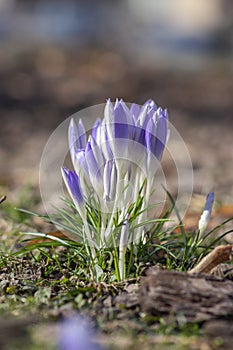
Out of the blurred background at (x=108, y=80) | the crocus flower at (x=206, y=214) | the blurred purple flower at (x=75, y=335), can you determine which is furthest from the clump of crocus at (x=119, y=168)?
the blurred background at (x=108, y=80)

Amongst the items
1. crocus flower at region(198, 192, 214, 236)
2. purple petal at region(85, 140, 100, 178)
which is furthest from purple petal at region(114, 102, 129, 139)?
crocus flower at region(198, 192, 214, 236)

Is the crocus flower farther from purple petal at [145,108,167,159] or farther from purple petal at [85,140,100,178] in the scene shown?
purple petal at [85,140,100,178]

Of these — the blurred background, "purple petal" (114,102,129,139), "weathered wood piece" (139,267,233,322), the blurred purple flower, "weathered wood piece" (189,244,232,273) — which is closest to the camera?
the blurred purple flower

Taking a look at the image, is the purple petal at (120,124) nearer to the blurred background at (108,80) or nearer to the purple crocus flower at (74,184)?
the purple crocus flower at (74,184)

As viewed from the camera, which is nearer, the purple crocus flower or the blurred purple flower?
the blurred purple flower

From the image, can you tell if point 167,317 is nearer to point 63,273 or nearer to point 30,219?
point 63,273

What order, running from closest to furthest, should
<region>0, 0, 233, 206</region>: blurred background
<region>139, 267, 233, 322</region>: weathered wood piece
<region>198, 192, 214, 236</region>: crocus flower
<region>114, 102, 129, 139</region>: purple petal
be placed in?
<region>139, 267, 233, 322</region>: weathered wood piece → <region>114, 102, 129, 139</region>: purple petal → <region>198, 192, 214, 236</region>: crocus flower → <region>0, 0, 233, 206</region>: blurred background

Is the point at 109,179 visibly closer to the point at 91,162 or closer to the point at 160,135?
the point at 91,162

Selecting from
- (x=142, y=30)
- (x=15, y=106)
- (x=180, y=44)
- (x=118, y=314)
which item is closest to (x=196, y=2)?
(x=142, y=30)
